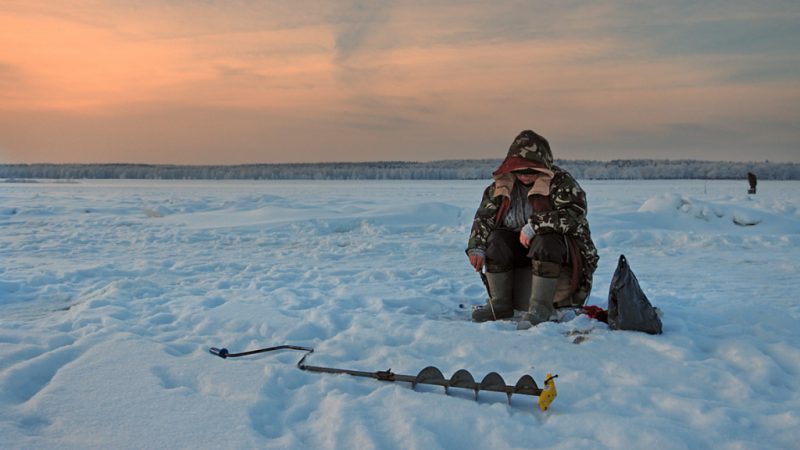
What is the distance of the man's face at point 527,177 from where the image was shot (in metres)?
4.39

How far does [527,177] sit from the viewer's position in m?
4.41

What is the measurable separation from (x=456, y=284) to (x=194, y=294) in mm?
2474

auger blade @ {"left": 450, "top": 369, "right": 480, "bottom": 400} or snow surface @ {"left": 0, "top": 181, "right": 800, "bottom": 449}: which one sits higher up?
auger blade @ {"left": 450, "top": 369, "right": 480, "bottom": 400}

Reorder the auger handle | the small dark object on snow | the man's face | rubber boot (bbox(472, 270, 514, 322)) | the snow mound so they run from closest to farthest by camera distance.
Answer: the auger handle < the small dark object on snow < the man's face < rubber boot (bbox(472, 270, 514, 322)) < the snow mound

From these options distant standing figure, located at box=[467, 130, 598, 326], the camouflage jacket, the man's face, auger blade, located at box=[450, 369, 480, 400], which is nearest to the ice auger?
auger blade, located at box=[450, 369, 480, 400]

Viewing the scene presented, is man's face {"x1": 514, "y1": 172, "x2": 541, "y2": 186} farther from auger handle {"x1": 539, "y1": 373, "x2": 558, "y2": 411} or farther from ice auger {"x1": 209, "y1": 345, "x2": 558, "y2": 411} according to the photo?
auger handle {"x1": 539, "y1": 373, "x2": 558, "y2": 411}

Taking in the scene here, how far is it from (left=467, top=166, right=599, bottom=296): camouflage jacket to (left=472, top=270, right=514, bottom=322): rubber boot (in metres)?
0.23

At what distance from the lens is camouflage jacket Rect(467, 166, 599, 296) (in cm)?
422

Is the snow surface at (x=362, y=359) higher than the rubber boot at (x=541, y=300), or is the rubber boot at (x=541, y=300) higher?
the rubber boot at (x=541, y=300)

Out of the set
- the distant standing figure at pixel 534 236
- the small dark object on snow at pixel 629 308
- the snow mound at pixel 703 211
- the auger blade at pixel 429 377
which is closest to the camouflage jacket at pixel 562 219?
the distant standing figure at pixel 534 236

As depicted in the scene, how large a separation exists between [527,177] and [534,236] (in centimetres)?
43

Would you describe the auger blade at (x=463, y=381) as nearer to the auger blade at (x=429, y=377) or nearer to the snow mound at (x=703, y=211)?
the auger blade at (x=429, y=377)

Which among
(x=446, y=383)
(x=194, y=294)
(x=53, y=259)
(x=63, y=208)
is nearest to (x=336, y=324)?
(x=446, y=383)

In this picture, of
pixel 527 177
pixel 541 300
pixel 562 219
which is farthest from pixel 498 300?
pixel 527 177
